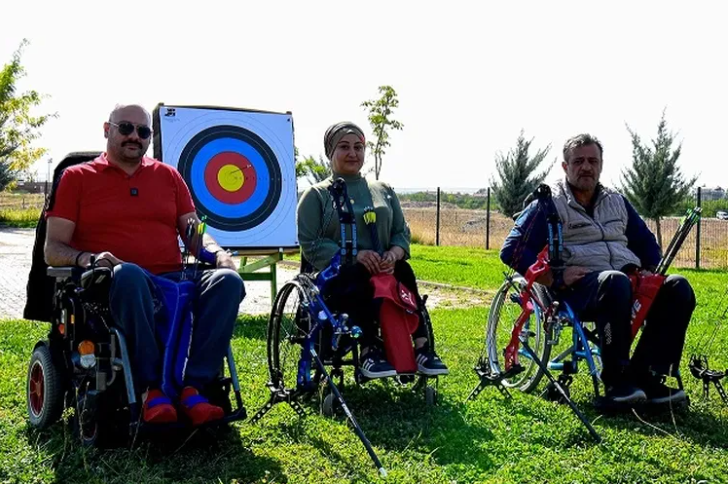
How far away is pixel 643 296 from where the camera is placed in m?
3.96

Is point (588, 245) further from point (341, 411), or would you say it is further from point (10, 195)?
point (10, 195)

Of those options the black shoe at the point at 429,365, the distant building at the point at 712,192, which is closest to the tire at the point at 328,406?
the black shoe at the point at 429,365

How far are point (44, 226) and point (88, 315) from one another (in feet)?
2.24

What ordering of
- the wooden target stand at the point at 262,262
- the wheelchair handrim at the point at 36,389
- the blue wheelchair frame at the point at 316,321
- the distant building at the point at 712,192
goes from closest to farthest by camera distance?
the wheelchair handrim at the point at 36,389 → the blue wheelchair frame at the point at 316,321 → the wooden target stand at the point at 262,262 → the distant building at the point at 712,192

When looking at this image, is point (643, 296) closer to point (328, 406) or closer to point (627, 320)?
point (627, 320)

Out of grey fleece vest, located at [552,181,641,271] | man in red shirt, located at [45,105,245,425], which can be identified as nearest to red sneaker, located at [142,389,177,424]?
man in red shirt, located at [45,105,245,425]

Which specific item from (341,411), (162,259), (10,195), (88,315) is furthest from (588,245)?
(10,195)

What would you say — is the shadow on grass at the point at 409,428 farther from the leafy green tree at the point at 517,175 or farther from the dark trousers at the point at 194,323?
the leafy green tree at the point at 517,175

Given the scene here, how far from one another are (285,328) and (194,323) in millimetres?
1032

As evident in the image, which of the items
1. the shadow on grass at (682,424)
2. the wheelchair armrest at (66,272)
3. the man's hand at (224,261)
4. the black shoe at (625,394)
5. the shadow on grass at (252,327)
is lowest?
the shadow on grass at (252,327)

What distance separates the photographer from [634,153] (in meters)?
18.5

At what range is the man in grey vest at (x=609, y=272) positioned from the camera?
383 centimetres

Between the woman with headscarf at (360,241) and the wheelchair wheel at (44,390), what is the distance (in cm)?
131

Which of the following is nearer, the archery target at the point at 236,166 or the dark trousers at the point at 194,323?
the dark trousers at the point at 194,323
